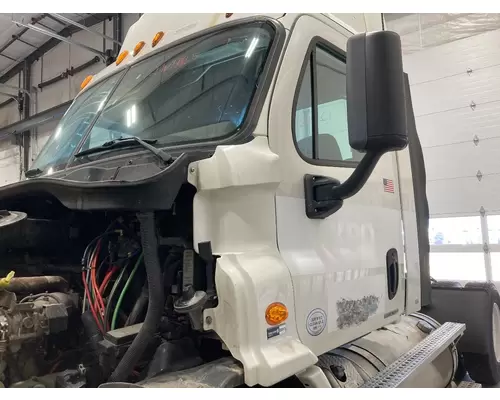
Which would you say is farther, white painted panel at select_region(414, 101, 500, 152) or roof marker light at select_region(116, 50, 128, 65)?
white painted panel at select_region(414, 101, 500, 152)

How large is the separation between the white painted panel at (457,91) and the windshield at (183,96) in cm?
414

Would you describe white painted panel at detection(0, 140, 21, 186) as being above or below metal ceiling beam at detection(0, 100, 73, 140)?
below

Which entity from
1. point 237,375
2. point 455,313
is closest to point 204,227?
point 237,375

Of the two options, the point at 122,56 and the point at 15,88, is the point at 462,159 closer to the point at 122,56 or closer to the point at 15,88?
the point at 122,56

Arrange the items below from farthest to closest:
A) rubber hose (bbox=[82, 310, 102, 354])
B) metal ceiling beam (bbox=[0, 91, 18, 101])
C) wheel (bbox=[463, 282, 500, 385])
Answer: metal ceiling beam (bbox=[0, 91, 18, 101]) → wheel (bbox=[463, 282, 500, 385]) → rubber hose (bbox=[82, 310, 102, 354])

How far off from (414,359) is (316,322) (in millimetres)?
823

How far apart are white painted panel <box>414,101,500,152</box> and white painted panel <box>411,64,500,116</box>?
7 centimetres

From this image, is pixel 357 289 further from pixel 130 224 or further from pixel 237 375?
pixel 130 224

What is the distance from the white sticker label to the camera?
72.0 inches

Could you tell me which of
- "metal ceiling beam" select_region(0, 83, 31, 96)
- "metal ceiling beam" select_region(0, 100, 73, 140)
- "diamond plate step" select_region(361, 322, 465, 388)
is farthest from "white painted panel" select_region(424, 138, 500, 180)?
"metal ceiling beam" select_region(0, 83, 31, 96)

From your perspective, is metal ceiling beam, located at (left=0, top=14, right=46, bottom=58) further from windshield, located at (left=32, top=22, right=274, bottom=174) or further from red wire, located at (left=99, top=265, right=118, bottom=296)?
red wire, located at (left=99, top=265, right=118, bottom=296)

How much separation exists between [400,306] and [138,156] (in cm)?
166

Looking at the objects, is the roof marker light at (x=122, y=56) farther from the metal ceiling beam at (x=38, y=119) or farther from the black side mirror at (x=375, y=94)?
the metal ceiling beam at (x=38, y=119)

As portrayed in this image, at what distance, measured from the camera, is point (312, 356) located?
173 cm
